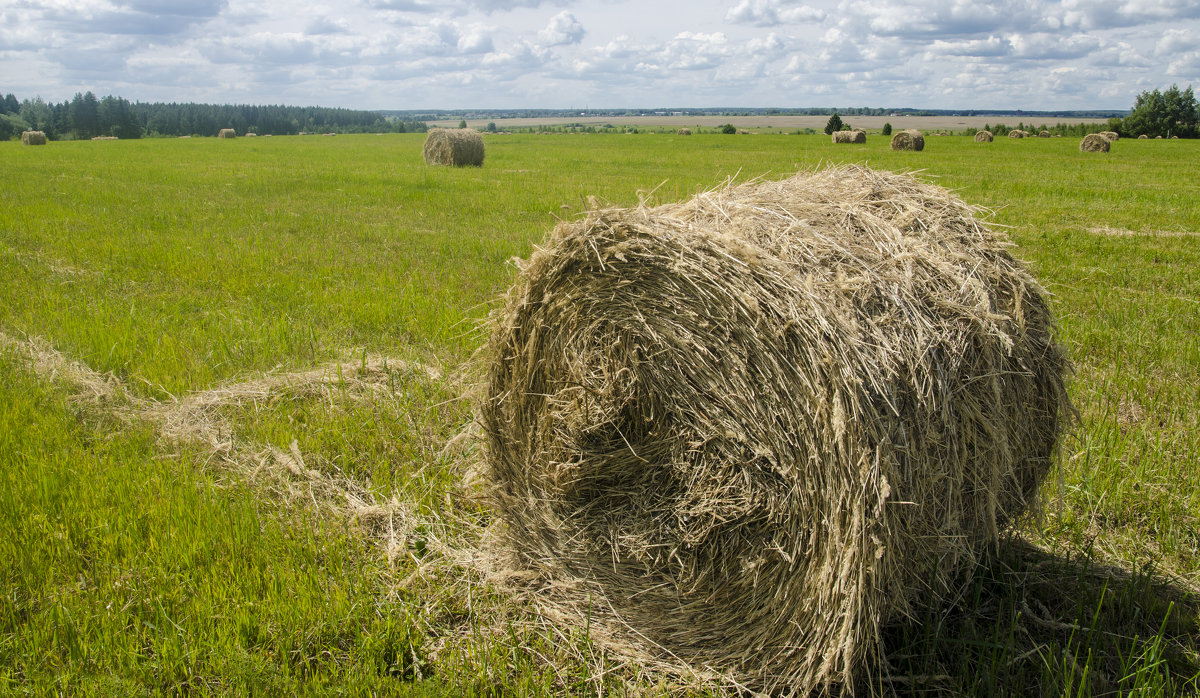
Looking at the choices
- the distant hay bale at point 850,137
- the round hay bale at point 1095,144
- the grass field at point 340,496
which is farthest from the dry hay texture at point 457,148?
the round hay bale at point 1095,144

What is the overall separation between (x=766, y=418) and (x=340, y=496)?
9.35ft

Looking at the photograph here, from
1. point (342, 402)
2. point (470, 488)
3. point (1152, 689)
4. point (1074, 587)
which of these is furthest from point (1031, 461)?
point (342, 402)

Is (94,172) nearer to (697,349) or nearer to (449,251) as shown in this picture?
(449,251)

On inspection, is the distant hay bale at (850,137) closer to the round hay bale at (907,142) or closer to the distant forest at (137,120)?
the round hay bale at (907,142)

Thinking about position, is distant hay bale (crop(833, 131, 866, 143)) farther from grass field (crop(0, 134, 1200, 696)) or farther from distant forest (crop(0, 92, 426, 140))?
distant forest (crop(0, 92, 426, 140))

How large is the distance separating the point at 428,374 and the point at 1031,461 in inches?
166

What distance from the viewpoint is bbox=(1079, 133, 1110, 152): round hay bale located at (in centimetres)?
3709

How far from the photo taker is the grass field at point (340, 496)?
10.3 ft

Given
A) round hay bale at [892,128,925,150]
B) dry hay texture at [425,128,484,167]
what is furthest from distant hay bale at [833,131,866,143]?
dry hay texture at [425,128,484,167]

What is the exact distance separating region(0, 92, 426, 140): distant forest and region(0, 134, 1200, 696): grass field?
9100 centimetres

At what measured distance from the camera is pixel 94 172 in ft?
80.2

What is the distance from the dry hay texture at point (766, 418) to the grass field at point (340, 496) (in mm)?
303

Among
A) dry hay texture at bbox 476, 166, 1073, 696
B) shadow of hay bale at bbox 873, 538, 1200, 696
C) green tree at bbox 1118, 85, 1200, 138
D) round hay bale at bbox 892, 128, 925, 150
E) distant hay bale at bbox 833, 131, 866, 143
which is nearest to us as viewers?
dry hay texture at bbox 476, 166, 1073, 696

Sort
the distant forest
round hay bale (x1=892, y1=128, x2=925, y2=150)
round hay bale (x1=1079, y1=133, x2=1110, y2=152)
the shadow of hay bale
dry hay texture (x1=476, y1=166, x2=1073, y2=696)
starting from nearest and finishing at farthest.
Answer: dry hay texture (x1=476, y1=166, x2=1073, y2=696), the shadow of hay bale, round hay bale (x1=1079, y1=133, x2=1110, y2=152), round hay bale (x1=892, y1=128, x2=925, y2=150), the distant forest
